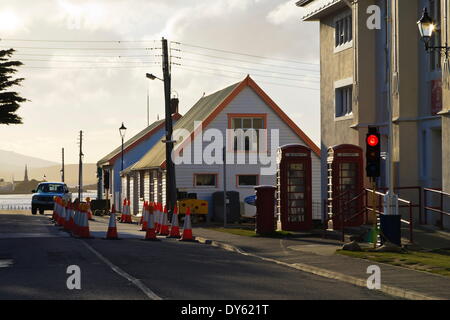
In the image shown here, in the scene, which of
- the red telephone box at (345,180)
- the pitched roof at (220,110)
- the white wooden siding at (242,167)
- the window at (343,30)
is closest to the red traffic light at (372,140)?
the red telephone box at (345,180)

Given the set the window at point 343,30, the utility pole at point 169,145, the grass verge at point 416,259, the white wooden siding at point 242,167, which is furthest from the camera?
the white wooden siding at point 242,167

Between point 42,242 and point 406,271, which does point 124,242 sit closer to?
point 42,242

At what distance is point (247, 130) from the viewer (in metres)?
52.8

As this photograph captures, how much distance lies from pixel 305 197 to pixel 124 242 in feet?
24.0

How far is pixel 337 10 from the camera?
115ft

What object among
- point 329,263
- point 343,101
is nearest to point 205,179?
point 343,101

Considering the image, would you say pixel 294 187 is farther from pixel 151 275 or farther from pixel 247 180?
pixel 247 180

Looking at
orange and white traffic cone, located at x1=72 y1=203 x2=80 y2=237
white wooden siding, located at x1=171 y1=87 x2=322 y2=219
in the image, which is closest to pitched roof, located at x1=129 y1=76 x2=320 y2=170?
white wooden siding, located at x1=171 y1=87 x2=322 y2=219

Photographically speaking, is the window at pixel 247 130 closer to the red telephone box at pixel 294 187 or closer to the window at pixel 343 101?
the window at pixel 343 101

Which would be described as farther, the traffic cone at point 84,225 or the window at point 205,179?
the window at point 205,179

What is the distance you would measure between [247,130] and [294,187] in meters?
21.1

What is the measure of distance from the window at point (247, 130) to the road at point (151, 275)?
87.1 ft

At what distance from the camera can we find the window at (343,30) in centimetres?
3384
